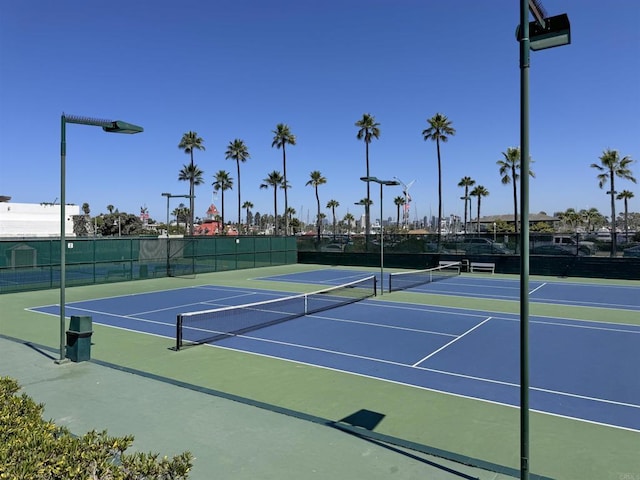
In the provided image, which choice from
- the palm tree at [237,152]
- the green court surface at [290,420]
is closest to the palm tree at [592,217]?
the palm tree at [237,152]

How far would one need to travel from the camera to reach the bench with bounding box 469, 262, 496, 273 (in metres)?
32.6

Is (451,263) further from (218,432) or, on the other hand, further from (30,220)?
(30,220)

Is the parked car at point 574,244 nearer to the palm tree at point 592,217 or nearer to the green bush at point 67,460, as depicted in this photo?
the green bush at point 67,460

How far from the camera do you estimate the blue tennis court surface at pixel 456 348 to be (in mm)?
8344

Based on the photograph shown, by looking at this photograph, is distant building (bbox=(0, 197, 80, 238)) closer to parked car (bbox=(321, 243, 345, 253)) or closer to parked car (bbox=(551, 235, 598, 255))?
parked car (bbox=(321, 243, 345, 253))

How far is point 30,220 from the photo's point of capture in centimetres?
6325

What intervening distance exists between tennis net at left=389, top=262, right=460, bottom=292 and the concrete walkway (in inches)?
572

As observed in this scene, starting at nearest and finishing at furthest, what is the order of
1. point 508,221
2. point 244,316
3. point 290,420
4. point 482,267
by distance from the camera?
point 290,420
point 244,316
point 482,267
point 508,221

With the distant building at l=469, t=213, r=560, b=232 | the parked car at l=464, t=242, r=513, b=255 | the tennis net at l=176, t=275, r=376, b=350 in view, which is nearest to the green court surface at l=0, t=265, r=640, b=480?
the tennis net at l=176, t=275, r=376, b=350

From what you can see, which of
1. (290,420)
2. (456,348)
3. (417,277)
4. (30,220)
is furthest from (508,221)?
(290,420)

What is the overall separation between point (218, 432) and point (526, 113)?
5.40 meters

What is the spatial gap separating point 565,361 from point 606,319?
6.78 metres

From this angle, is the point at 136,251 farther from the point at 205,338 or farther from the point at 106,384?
the point at 106,384

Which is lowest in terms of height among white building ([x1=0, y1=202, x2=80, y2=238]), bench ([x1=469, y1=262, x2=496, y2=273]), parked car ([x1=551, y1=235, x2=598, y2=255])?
bench ([x1=469, y1=262, x2=496, y2=273])
